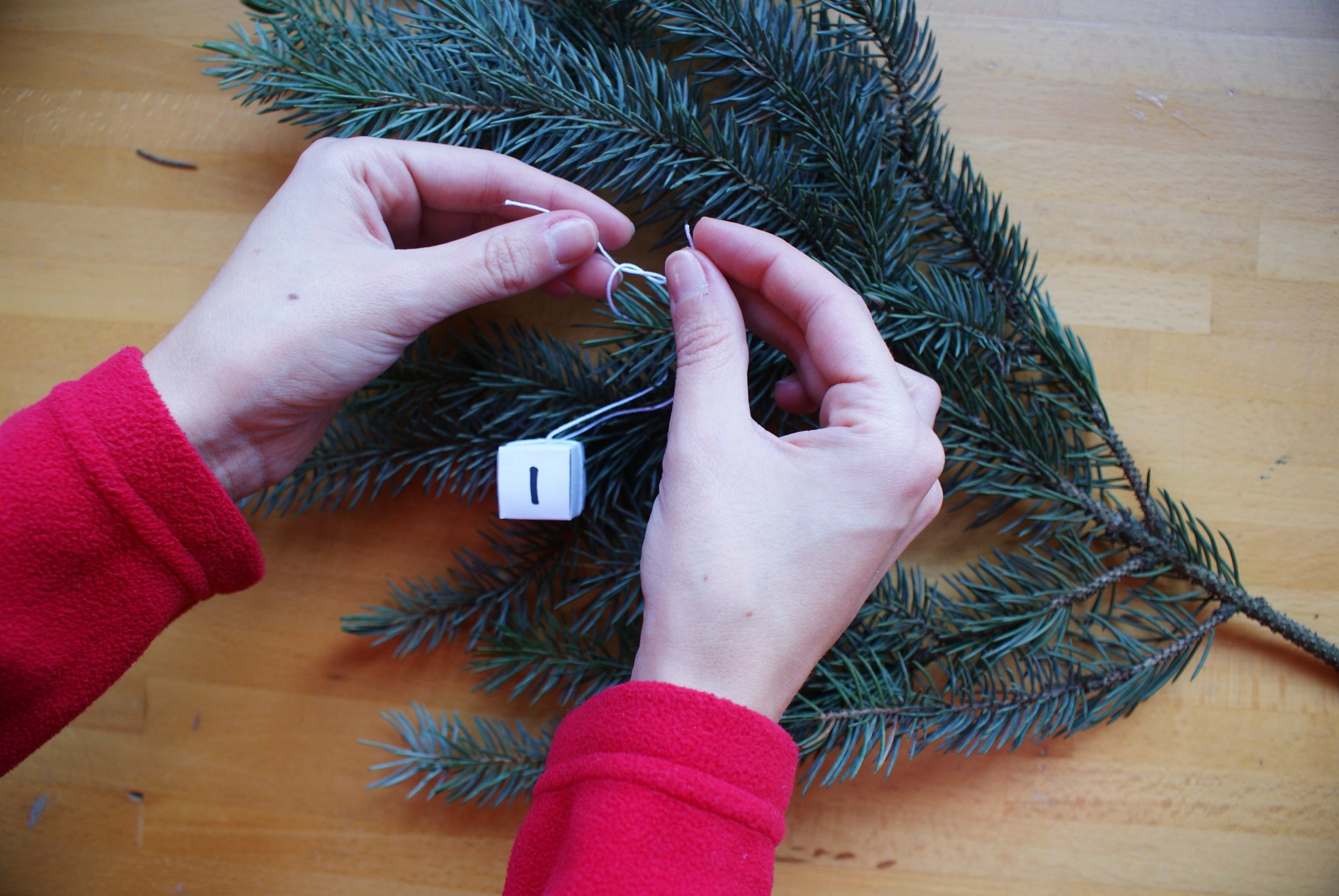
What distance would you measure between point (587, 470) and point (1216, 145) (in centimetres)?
88

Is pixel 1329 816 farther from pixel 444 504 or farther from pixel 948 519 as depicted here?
pixel 444 504

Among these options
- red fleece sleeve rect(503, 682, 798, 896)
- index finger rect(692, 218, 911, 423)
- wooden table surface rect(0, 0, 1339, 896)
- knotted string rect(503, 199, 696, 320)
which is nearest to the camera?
red fleece sleeve rect(503, 682, 798, 896)

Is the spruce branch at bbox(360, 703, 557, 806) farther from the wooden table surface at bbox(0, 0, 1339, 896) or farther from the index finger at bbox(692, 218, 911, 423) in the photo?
the index finger at bbox(692, 218, 911, 423)

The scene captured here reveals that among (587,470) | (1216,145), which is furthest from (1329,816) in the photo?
(587,470)

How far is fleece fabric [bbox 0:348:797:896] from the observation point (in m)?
0.56

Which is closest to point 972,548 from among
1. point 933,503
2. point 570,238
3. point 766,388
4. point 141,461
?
point 933,503

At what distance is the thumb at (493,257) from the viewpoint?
0.73 metres

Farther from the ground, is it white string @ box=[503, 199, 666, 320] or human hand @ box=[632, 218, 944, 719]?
white string @ box=[503, 199, 666, 320]

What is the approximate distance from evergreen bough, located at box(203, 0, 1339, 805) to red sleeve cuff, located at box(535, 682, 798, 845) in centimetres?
17

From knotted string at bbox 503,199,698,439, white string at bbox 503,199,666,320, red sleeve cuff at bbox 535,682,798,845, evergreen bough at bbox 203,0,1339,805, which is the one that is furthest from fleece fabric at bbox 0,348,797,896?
white string at bbox 503,199,666,320

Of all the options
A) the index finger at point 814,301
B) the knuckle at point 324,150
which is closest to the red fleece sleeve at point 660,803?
the index finger at point 814,301

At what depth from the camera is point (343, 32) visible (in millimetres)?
781

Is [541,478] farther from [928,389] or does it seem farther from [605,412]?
[928,389]

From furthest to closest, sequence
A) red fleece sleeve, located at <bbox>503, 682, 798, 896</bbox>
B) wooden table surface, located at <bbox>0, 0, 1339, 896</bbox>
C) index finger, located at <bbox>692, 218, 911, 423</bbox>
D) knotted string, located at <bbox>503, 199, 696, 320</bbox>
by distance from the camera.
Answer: wooden table surface, located at <bbox>0, 0, 1339, 896</bbox>, knotted string, located at <bbox>503, 199, 696, 320</bbox>, index finger, located at <bbox>692, 218, 911, 423</bbox>, red fleece sleeve, located at <bbox>503, 682, 798, 896</bbox>
